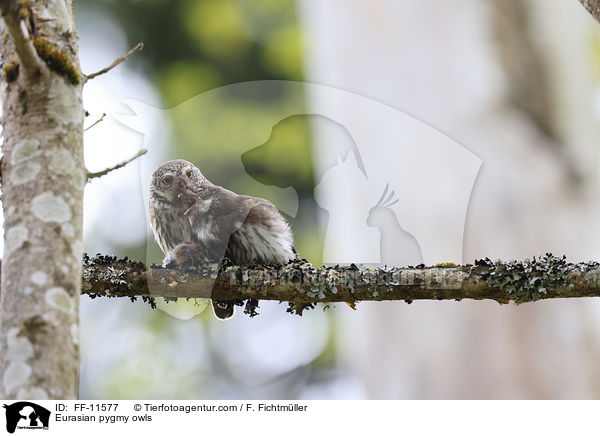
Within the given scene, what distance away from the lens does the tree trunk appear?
100 centimetres

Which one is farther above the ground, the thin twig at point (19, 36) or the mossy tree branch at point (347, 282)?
the thin twig at point (19, 36)

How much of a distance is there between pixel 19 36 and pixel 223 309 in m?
1.11

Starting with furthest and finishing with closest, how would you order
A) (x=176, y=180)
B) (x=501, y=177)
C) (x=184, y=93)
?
(x=501, y=177)
(x=184, y=93)
(x=176, y=180)

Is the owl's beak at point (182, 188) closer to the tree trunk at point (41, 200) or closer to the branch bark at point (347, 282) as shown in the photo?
the branch bark at point (347, 282)

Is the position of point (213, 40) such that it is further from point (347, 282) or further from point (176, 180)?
point (347, 282)

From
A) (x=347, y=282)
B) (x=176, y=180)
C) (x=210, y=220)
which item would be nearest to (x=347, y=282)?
(x=347, y=282)

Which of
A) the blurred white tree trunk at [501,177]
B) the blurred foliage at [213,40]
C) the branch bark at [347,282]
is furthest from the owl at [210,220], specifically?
the blurred white tree trunk at [501,177]

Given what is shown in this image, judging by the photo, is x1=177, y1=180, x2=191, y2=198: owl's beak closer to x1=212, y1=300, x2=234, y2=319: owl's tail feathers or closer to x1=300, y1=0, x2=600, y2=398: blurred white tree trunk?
x1=212, y1=300, x2=234, y2=319: owl's tail feathers

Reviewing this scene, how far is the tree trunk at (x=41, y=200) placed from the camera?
3.27 ft

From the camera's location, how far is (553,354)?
153 inches

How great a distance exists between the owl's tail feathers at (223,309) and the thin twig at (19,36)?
94 cm

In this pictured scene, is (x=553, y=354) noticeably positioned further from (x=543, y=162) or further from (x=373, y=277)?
(x=373, y=277)

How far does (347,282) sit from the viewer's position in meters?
1.59
